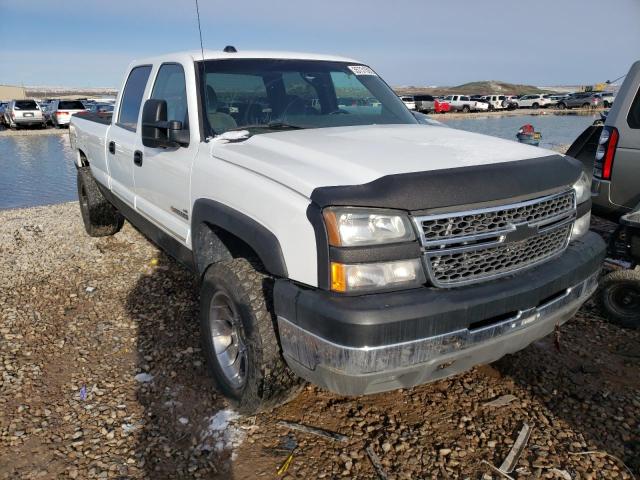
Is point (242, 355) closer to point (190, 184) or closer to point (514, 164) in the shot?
point (190, 184)

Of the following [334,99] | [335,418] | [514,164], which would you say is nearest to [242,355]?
[335,418]

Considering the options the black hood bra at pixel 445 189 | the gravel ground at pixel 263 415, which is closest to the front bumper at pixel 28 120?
the gravel ground at pixel 263 415

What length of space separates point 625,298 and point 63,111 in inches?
1107

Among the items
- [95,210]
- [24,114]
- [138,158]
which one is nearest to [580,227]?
[138,158]

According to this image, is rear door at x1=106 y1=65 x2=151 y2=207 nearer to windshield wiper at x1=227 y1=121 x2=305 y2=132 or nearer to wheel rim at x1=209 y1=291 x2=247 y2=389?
windshield wiper at x1=227 y1=121 x2=305 y2=132

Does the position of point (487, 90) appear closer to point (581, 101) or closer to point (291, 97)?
point (581, 101)

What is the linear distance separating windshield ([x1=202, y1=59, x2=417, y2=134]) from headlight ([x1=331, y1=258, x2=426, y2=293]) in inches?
59.6

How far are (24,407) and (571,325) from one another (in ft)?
12.9

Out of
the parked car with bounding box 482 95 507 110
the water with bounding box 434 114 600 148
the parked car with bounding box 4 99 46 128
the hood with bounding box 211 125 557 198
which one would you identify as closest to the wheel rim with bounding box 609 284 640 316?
the hood with bounding box 211 125 557 198

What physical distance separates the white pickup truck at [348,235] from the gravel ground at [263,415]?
323 mm

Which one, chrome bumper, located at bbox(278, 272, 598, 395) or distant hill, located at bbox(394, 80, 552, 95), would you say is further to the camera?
distant hill, located at bbox(394, 80, 552, 95)

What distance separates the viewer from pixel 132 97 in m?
4.62

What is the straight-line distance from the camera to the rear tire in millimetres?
4105

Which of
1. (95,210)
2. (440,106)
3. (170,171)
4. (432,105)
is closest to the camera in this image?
(170,171)
